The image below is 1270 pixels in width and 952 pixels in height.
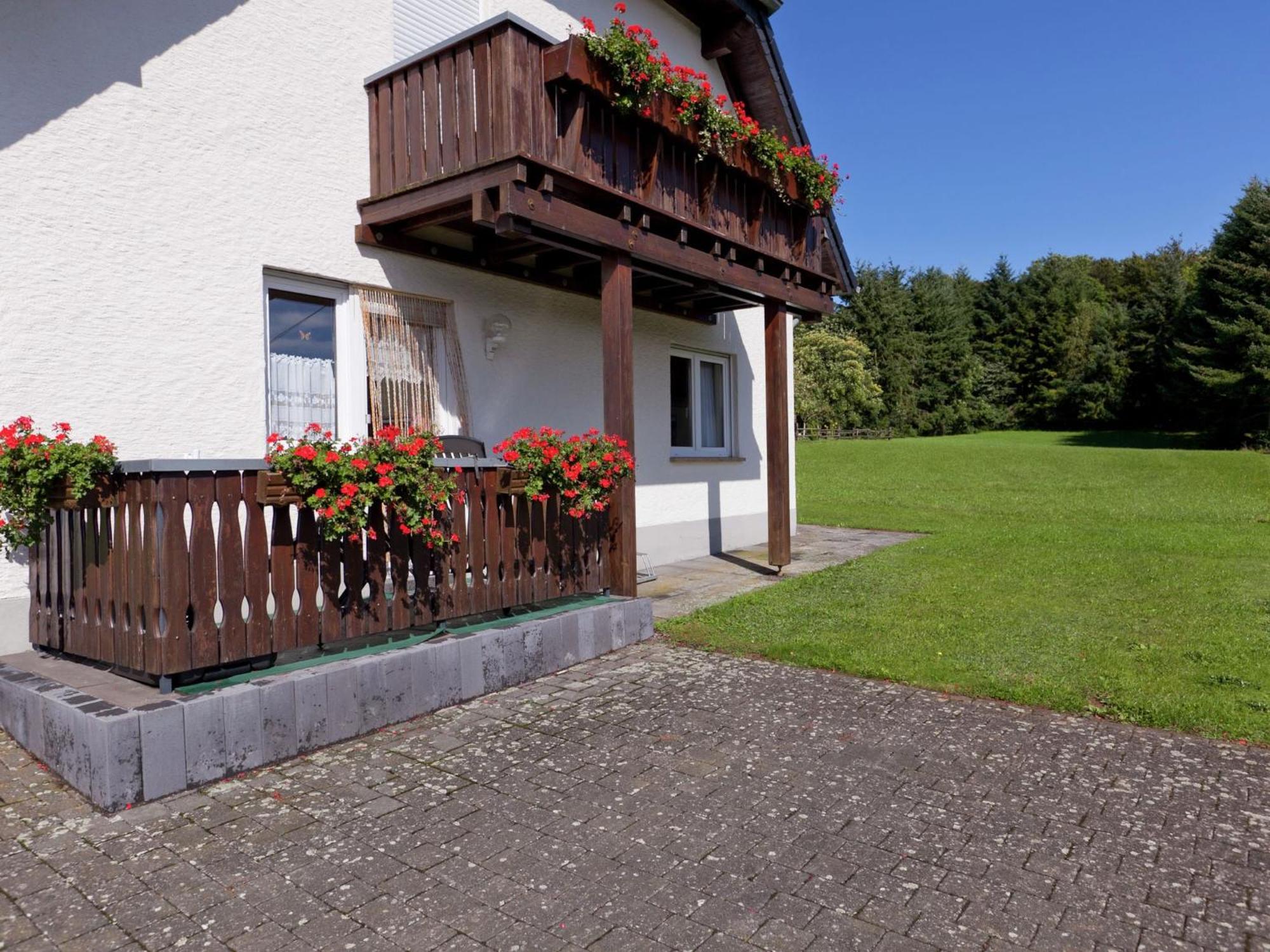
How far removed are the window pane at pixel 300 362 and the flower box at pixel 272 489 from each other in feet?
8.15

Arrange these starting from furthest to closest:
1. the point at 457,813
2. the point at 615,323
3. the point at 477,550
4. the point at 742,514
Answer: the point at 742,514, the point at 615,323, the point at 477,550, the point at 457,813

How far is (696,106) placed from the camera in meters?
7.39

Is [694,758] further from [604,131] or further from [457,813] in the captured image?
[604,131]

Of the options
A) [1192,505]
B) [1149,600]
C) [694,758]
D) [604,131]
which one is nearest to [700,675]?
[694,758]

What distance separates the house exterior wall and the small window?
3.71m

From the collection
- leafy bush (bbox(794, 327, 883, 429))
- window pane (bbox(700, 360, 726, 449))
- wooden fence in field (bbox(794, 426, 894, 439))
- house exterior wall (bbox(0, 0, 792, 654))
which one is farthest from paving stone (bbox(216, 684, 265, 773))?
leafy bush (bbox(794, 327, 883, 429))

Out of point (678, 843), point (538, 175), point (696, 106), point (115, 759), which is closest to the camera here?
point (678, 843)

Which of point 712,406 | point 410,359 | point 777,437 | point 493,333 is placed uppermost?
point 493,333

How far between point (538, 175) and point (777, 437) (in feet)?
14.7

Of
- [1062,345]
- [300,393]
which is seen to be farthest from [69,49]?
[1062,345]

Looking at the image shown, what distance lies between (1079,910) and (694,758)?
5.71ft

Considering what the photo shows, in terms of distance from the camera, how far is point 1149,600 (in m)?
7.82

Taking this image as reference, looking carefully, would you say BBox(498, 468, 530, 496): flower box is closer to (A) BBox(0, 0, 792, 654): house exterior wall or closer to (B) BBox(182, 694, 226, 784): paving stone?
(A) BBox(0, 0, 792, 654): house exterior wall

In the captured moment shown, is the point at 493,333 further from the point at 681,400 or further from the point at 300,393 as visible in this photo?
the point at 681,400
